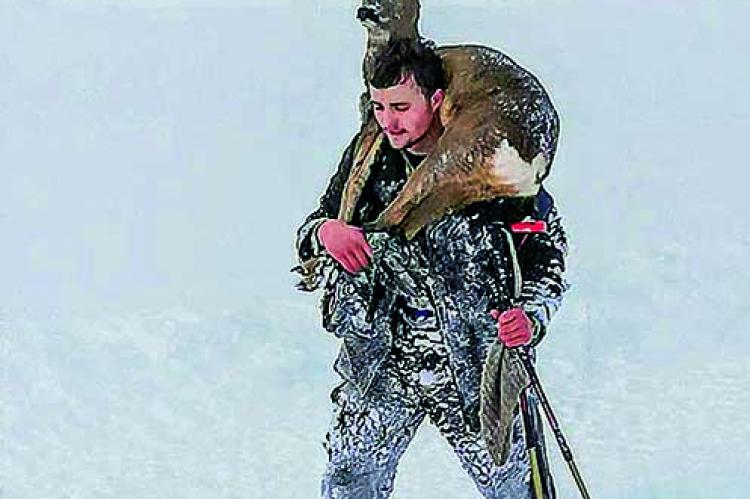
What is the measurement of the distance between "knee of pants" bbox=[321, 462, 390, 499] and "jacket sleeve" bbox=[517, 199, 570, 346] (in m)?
0.21

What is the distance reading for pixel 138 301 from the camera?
219cm

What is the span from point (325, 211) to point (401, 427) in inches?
8.7

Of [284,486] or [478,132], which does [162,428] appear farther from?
[478,132]

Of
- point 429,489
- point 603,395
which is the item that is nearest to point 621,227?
point 603,395

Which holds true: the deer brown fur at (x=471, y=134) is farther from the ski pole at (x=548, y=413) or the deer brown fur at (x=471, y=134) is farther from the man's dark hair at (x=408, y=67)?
the ski pole at (x=548, y=413)

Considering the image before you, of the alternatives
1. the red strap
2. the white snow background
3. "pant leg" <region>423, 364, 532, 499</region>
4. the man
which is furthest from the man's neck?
the white snow background

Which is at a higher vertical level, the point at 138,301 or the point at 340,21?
the point at 340,21

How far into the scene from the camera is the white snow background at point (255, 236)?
6.93 feet

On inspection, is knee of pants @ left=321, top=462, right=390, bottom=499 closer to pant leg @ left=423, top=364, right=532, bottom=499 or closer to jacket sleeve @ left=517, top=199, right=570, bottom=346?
pant leg @ left=423, top=364, right=532, bottom=499

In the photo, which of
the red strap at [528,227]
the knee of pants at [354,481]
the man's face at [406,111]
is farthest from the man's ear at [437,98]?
the knee of pants at [354,481]

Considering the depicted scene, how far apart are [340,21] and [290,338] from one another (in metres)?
0.35

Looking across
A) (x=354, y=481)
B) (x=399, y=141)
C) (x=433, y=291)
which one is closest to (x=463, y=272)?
(x=433, y=291)

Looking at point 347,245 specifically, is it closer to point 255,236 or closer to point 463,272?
point 463,272

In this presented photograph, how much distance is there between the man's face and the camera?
5.81 ft
